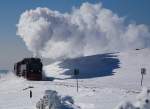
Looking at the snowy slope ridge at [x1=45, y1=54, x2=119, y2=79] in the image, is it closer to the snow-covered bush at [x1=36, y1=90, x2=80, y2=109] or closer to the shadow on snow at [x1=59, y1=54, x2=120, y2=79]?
the shadow on snow at [x1=59, y1=54, x2=120, y2=79]

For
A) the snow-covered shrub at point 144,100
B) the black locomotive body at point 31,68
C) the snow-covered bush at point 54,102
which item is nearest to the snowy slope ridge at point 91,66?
the black locomotive body at point 31,68

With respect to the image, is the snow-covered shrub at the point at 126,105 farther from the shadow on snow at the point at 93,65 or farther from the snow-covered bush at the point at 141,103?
the shadow on snow at the point at 93,65

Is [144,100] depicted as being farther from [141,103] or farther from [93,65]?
[93,65]

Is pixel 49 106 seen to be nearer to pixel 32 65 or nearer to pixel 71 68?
pixel 32 65

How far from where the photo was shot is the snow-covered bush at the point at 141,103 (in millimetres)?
13211

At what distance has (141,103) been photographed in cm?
1330

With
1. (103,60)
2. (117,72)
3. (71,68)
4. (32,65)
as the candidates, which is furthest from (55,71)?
(32,65)

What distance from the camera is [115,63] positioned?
119m

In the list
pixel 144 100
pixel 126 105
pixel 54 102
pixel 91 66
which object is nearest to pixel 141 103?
pixel 144 100

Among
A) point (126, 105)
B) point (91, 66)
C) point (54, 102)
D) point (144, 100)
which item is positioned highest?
point (91, 66)

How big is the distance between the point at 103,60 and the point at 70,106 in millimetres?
106126

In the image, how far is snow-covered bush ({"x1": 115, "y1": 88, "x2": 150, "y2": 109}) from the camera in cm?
1321

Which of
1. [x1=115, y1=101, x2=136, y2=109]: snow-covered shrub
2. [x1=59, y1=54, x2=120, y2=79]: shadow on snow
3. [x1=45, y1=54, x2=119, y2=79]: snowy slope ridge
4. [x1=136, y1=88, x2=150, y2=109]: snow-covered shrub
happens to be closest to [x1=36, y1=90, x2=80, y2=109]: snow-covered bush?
[x1=115, y1=101, x2=136, y2=109]: snow-covered shrub

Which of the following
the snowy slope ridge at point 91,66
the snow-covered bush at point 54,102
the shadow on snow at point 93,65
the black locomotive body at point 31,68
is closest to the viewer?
the snow-covered bush at point 54,102
